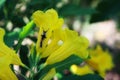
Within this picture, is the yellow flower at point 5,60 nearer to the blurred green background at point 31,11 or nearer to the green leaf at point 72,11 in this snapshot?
the blurred green background at point 31,11

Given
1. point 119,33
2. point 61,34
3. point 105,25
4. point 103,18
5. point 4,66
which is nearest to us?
point 4,66

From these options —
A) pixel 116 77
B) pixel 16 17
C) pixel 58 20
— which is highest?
pixel 116 77

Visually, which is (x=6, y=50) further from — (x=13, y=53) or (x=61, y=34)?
(x=61, y=34)

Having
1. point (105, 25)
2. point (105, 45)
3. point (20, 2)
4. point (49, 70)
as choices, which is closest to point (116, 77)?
point (105, 45)

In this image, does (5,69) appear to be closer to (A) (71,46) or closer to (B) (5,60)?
(B) (5,60)

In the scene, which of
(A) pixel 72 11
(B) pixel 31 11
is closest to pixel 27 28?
(B) pixel 31 11

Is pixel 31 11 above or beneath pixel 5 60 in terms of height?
above

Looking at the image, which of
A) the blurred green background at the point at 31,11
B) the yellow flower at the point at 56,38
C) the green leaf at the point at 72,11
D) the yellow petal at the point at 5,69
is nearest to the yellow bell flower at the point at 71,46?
the yellow flower at the point at 56,38

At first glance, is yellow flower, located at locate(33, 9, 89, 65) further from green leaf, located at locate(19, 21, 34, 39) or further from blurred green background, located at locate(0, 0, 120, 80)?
blurred green background, located at locate(0, 0, 120, 80)

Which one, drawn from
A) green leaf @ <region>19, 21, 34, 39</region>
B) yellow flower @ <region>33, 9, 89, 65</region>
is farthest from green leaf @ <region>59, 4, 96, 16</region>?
yellow flower @ <region>33, 9, 89, 65</region>
